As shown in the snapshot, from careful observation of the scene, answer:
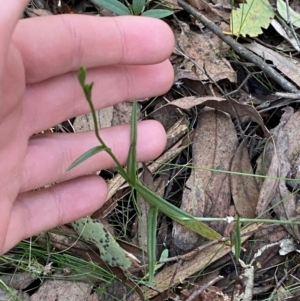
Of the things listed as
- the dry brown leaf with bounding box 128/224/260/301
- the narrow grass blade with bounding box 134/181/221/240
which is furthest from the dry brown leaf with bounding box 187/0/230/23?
the narrow grass blade with bounding box 134/181/221/240

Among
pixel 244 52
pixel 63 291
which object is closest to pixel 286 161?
pixel 244 52

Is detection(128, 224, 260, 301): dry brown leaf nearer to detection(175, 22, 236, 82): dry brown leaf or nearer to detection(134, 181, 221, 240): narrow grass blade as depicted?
detection(134, 181, 221, 240): narrow grass blade

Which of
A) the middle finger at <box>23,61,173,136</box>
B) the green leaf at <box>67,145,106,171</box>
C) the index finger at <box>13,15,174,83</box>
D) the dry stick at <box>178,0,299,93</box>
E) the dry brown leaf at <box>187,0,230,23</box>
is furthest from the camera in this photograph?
the dry brown leaf at <box>187,0,230,23</box>

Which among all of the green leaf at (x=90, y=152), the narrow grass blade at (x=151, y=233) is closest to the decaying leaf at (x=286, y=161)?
the narrow grass blade at (x=151, y=233)

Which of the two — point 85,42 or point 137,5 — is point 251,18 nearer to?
point 137,5

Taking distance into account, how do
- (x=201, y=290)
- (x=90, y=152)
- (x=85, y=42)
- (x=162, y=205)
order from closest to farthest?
(x=90, y=152) → (x=162, y=205) → (x=85, y=42) → (x=201, y=290)

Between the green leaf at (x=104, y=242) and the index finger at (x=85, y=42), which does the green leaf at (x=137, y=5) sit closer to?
the index finger at (x=85, y=42)

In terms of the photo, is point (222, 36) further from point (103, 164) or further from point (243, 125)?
point (103, 164)
